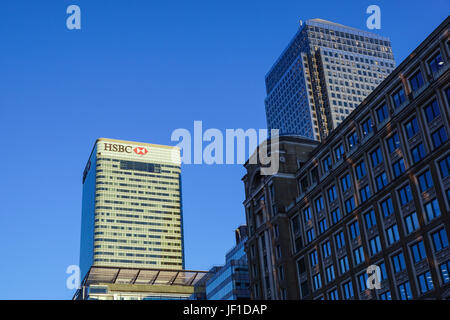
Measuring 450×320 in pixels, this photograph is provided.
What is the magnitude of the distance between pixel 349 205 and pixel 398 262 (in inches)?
485

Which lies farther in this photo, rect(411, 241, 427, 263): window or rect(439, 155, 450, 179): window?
rect(411, 241, 427, 263): window

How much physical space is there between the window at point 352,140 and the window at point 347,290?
54.6 ft

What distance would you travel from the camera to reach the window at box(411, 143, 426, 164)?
5631 cm

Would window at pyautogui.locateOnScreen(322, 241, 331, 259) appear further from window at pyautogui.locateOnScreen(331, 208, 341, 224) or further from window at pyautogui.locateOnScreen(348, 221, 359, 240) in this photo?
window at pyautogui.locateOnScreen(348, 221, 359, 240)

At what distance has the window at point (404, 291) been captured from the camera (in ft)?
180

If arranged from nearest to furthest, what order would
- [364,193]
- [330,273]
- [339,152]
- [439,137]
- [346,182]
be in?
[439,137] < [364,193] < [346,182] < [330,273] < [339,152]

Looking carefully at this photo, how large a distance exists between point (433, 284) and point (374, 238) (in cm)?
1100

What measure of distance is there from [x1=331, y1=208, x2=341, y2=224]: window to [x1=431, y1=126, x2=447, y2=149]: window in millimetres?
18518

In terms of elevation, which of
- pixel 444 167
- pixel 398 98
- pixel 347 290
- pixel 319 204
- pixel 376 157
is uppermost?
pixel 398 98

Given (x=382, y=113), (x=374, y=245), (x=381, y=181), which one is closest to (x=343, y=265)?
(x=374, y=245)

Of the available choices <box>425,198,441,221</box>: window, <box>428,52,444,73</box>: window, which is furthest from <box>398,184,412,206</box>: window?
<box>428,52,444,73</box>: window

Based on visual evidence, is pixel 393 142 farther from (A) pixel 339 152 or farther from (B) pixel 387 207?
(A) pixel 339 152

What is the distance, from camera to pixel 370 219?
6331cm
